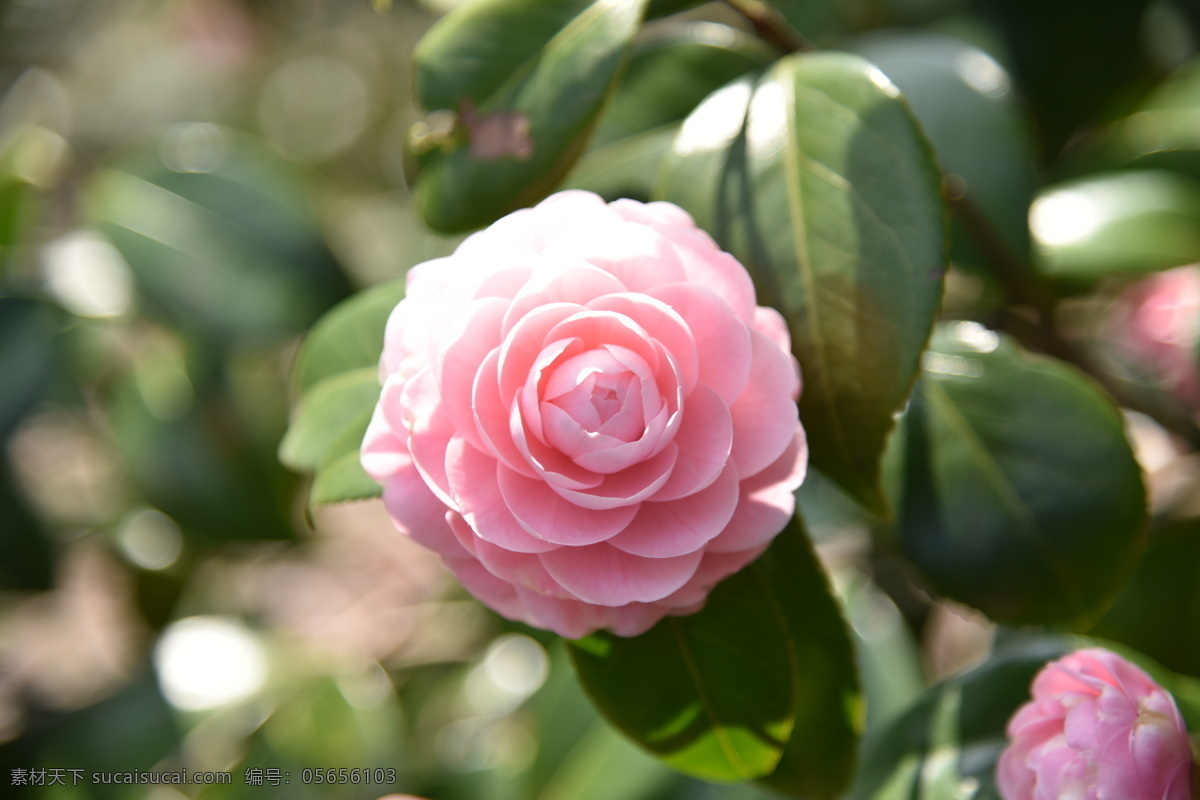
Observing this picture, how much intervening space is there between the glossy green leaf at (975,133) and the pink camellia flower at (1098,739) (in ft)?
1.24

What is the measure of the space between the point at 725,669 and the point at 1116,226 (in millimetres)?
649

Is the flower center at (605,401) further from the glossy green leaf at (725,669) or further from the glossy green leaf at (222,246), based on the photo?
the glossy green leaf at (222,246)

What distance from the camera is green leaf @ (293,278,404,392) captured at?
0.53 metres

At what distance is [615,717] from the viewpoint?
45cm

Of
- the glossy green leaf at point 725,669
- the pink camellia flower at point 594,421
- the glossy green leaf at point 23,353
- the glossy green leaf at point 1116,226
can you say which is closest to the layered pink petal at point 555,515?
the pink camellia flower at point 594,421

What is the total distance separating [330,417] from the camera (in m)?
0.50

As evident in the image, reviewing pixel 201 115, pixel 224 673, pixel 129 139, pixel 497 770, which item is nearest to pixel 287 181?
pixel 224 673

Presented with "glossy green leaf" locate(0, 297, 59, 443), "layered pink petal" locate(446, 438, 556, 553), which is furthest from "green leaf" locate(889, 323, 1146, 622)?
"glossy green leaf" locate(0, 297, 59, 443)

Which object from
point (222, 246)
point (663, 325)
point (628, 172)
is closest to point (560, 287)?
point (663, 325)

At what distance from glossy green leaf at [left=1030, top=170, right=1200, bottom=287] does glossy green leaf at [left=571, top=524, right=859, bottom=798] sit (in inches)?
18.7

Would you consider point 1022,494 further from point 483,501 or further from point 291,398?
point 291,398

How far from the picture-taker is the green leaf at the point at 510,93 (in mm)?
475

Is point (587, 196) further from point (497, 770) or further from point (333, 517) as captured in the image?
point (333, 517)

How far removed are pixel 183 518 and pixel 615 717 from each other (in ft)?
2.43
